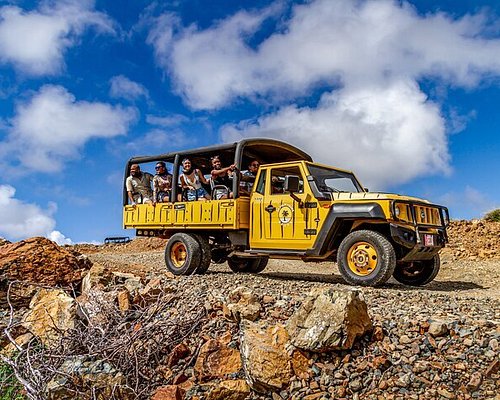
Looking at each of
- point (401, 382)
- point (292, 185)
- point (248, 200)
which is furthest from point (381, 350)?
point (248, 200)

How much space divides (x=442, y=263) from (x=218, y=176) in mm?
9000

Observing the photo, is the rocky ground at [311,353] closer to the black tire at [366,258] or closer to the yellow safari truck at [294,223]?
the black tire at [366,258]

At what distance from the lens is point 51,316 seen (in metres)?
7.46

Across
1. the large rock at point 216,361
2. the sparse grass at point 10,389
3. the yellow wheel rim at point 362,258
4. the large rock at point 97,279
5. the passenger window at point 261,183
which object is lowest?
the sparse grass at point 10,389

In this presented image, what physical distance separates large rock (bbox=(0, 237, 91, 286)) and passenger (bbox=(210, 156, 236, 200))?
3.13 m

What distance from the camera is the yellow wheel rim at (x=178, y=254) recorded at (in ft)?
37.0

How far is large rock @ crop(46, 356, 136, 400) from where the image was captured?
5.29 metres

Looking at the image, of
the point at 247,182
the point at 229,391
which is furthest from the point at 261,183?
the point at 229,391

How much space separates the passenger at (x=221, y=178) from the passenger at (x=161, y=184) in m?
1.34

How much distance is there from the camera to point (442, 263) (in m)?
16.2

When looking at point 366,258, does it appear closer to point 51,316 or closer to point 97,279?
point 97,279

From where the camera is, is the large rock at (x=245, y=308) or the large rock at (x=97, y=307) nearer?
the large rock at (x=245, y=308)

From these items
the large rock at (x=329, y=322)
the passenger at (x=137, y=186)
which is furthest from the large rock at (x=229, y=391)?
the passenger at (x=137, y=186)

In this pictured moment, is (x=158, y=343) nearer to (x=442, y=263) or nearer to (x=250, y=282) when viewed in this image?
(x=250, y=282)
